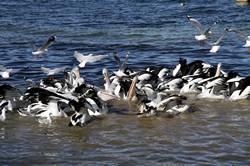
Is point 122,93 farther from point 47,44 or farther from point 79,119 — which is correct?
point 79,119

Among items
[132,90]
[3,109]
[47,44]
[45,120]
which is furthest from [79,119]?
[47,44]

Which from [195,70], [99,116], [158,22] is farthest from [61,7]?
[99,116]

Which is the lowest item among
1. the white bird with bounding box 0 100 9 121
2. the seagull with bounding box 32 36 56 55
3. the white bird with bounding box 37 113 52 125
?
the white bird with bounding box 37 113 52 125

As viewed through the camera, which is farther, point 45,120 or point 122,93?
point 122,93

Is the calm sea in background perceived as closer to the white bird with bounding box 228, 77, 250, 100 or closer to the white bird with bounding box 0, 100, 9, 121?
the white bird with bounding box 0, 100, 9, 121

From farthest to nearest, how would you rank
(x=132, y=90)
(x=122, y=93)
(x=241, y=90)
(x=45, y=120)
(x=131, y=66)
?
(x=131, y=66)
(x=122, y=93)
(x=132, y=90)
(x=241, y=90)
(x=45, y=120)

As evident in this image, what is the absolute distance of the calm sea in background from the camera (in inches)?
260

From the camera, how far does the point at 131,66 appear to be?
13.2m

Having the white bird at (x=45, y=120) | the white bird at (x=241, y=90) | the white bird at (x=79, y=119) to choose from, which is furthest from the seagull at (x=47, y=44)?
the white bird at (x=241, y=90)

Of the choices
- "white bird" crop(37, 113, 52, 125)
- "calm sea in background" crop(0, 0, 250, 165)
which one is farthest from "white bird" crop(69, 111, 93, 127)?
"white bird" crop(37, 113, 52, 125)

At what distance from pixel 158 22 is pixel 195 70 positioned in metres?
12.9

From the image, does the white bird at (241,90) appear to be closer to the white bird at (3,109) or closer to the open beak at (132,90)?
the open beak at (132,90)

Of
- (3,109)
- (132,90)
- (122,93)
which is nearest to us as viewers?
(3,109)

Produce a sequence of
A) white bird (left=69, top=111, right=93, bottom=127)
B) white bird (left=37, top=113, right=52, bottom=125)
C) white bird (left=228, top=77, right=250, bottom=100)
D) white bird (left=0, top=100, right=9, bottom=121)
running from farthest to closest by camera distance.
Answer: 1. white bird (left=228, top=77, right=250, bottom=100)
2. white bird (left=0, top=100, right=9, bottom=121)
3. white bird (left=37, top=113, right=52, bottom=125)
4. white bird (left=69, top=111, right=93, bottom=127)
